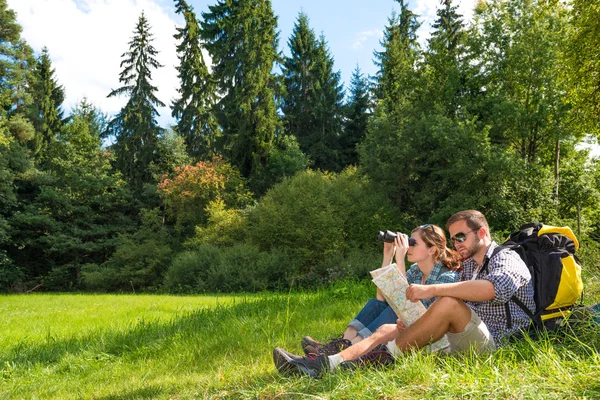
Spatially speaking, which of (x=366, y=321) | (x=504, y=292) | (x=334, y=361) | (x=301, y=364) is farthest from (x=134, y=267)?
(x=504, y=292)

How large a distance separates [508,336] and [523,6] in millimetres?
20806

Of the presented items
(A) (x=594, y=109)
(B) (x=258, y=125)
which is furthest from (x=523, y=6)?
(B) (x=258, y=125)

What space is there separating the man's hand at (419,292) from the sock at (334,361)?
26.7 inches

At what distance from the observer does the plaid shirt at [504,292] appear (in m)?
3.19

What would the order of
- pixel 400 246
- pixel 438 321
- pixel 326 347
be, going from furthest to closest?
pixel 400 246 < pixel 326 347 < pixel 438 321

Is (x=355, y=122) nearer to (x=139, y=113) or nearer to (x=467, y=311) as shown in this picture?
(x=139, y=113)

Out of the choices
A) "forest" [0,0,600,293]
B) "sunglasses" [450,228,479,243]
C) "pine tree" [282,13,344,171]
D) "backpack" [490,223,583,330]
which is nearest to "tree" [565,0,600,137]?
"forest" [0,0,600,293]

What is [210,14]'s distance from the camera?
1217 inches

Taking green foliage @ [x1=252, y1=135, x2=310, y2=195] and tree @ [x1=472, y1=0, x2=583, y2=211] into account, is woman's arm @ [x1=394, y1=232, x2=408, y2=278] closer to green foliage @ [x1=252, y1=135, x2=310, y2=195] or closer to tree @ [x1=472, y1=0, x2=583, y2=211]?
tree @ [x1=472, y1=0, x2=583, y2=211]

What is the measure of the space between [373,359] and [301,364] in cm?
52

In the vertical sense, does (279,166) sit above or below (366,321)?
above

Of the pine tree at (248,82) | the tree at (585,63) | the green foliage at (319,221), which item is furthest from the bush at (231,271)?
the tree at (585,63)

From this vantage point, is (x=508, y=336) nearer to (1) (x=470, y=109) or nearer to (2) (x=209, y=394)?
(2) (x=209, y=394)

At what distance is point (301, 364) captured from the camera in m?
3.40
